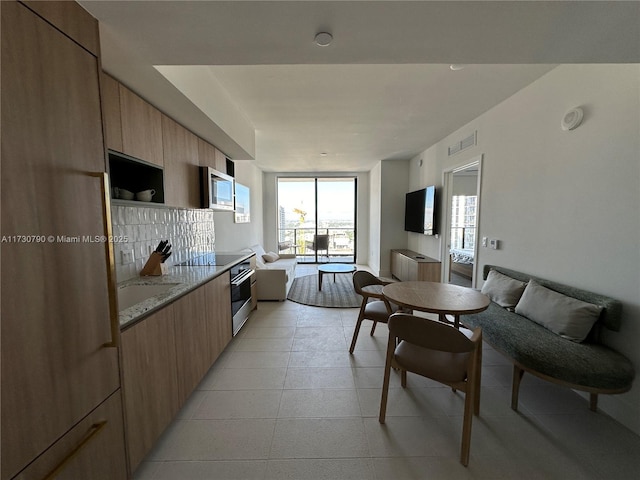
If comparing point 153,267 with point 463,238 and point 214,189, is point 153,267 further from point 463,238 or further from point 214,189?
point 463,238

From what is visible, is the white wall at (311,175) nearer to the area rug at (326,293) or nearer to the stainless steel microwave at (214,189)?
the area rug at (326,293)

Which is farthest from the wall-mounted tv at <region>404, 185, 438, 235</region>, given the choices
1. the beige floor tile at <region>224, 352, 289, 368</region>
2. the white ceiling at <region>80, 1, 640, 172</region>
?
the beige floor tile at <region>224, 352, 289, 368</region>

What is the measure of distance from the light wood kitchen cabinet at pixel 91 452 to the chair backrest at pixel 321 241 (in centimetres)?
637

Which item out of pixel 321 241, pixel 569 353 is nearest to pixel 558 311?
pixel 569 353

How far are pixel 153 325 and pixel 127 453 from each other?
0.61 m

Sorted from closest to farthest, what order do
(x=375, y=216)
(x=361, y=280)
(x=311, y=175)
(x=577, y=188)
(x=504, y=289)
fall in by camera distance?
(x=577, y=188) → (x=504, y=289) → (x=361, y=280) → (x=375, y=216) → (x=311, y=175)

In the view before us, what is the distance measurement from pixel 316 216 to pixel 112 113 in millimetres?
6016

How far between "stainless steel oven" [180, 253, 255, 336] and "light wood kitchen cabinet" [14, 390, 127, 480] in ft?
5.07

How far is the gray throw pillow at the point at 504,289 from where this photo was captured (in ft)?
7.89

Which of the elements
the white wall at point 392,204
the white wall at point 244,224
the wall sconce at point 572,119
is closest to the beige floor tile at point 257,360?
the white wall at point 244,224

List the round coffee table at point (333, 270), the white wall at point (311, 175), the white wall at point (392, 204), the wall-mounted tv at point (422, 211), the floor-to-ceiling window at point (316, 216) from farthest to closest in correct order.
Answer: the floor-to-ceiling window at point (316, 216) → the white wall at point (311, 175) → the white wall at point (392, 204) → the round coffee table at point (333, 270) → the wall-mounted tv at point (422, 211)

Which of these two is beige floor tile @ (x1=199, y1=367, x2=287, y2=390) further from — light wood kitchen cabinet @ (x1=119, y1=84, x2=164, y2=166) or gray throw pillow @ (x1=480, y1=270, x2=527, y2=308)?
gray throw pillow @ (x1=480, y1=270, x2=527, y2=308)

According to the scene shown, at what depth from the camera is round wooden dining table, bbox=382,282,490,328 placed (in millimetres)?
1846

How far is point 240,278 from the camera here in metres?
2.97
